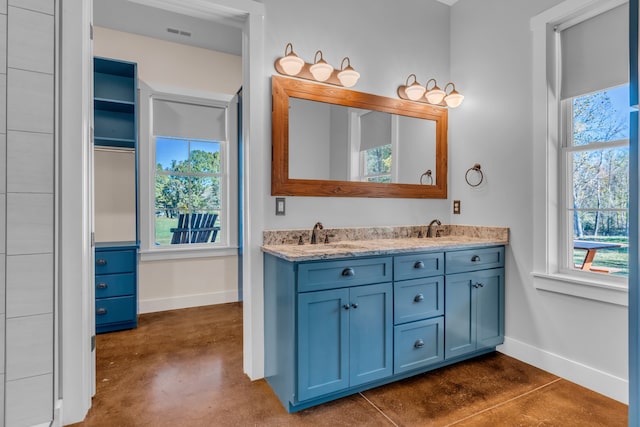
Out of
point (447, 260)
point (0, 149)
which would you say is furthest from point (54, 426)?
point (447, 260)

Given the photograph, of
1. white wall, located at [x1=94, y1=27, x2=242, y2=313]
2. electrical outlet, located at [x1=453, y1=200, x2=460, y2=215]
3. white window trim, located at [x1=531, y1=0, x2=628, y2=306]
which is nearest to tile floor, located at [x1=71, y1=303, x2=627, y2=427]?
white window trim, located at [x1=531, y1=0, x2=628, y2=306]

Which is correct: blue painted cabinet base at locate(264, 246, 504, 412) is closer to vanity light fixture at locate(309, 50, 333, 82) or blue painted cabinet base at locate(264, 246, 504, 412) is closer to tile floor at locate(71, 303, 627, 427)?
tile floor at locate(71, 303, 627, 427)

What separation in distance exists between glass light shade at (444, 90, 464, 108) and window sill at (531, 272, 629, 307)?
1.52 metres

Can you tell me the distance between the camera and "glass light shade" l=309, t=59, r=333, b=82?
7.76ft

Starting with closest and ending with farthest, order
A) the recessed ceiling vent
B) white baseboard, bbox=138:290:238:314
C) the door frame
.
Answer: the door frame
the recessed ceiling vent
white baseboard, bbox=138:290:238:314

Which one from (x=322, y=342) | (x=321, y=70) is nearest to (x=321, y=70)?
(x=321, y=70)

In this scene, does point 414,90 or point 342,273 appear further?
point 414,90

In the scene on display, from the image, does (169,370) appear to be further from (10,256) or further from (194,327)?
(10,256)

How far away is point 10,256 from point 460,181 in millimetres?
3163

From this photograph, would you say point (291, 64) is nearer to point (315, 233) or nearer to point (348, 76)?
point (348, 76)

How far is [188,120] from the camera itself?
13.2 feet

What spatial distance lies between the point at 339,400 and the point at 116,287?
2.39 metres

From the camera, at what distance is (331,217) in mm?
2574

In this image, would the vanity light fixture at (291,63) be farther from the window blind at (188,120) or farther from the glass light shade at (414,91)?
the window blind at (188,120)
